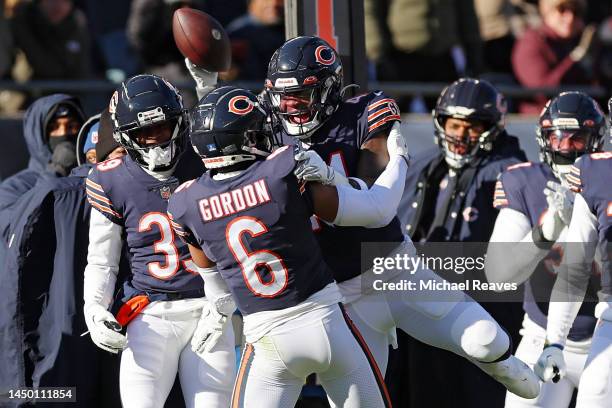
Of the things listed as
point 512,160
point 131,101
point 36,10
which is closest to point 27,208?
point 131,101

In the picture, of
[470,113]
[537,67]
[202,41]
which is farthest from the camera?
[537,67]

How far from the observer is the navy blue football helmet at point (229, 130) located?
451 cm

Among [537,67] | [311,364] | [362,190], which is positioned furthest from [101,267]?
[537,67]

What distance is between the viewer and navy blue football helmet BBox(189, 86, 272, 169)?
451 centimetres

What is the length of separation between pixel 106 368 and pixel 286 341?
1.55 meters

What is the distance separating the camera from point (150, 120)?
495 centimetres

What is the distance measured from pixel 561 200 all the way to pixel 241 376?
1.68 meters

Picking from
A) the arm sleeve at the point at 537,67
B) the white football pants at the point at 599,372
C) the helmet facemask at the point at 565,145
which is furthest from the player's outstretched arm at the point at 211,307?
the arm sleeve at the point at 537,67

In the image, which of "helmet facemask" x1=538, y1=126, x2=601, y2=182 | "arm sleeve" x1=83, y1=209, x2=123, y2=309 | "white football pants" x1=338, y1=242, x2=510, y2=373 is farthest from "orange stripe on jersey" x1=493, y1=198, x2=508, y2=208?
"arm sleeve" x1=83, y1=209, x2=123, y2=309

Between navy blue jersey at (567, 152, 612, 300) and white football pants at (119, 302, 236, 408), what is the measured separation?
1.49m

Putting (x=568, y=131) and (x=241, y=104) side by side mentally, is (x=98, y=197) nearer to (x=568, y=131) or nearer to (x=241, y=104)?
(x=241, y=104)

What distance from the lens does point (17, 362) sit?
565 centimetres

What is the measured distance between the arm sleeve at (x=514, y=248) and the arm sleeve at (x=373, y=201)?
1.10 metres

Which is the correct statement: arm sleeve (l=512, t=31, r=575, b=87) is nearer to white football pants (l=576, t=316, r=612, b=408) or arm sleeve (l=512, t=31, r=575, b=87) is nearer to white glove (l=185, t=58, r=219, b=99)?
white glove (l=185, t=58, r=219, b=99)
